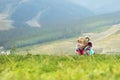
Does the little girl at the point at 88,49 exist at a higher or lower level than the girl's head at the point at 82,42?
lower

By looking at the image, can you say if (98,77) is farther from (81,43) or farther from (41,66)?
(81,43)

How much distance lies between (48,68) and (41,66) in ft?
0.93

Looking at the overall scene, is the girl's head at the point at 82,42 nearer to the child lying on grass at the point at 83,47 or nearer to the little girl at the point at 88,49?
the child lying on grass at the point at 83,47

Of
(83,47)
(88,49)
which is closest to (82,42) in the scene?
(83,47)

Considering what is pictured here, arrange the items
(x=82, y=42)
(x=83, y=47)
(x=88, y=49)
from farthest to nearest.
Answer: (x=82, y=42) → (x=83, y=47) → (x=88, y=49)

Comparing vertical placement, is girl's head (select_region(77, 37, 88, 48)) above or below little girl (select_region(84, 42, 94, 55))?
above

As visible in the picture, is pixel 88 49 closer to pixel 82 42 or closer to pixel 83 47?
pixel 83 47

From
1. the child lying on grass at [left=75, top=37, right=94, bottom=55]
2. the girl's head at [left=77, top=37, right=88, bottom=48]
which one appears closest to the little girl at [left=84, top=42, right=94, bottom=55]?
the child lying on grass at [left=75, top=37, right=94, bottom=55]

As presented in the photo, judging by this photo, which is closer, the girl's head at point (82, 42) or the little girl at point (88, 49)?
the little girl at point (88, 49)

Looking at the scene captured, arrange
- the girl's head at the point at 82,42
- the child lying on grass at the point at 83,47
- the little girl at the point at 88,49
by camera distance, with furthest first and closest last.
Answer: the girl's head at the point at 82,42, the child lying on grass at the point at 83,47, the little girl at the point at 88,49

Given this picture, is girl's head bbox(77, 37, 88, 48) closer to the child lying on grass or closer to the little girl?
the child lying on grass

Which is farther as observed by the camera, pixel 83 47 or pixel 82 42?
pixel 82 42

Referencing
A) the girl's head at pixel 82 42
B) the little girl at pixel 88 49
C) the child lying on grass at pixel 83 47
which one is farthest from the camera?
the girl's head at pixel 82 42

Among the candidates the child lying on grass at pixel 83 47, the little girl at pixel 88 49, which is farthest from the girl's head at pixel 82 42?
the little girl at pixel 88 49
